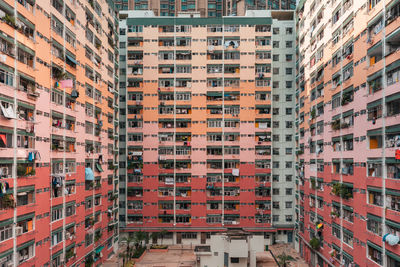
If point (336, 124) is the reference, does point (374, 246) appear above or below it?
below

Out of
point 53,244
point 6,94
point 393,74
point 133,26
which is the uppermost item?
point 133,26

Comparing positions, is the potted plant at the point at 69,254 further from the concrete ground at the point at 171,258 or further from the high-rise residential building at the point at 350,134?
the high-rise residential building at the point at 350,134

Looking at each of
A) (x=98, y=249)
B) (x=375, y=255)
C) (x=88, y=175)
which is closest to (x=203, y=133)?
(x=88, y=175)

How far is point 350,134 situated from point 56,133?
30880 millimetres

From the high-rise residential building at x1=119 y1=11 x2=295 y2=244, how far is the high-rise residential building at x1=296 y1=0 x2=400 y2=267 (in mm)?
6746

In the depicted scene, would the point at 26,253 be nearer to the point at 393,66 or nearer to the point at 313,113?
the point at 393,66

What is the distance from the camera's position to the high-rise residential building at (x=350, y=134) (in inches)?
1014

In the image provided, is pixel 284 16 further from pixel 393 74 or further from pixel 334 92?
pixel 393 74

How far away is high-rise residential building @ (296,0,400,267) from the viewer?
84.5 feet

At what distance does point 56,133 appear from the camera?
31.0 metres

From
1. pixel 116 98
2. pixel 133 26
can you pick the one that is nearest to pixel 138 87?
pixel 116 98

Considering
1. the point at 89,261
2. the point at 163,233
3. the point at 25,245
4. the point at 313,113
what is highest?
the point at 313,113

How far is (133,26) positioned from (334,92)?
118ft

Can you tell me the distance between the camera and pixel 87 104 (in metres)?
38.4
